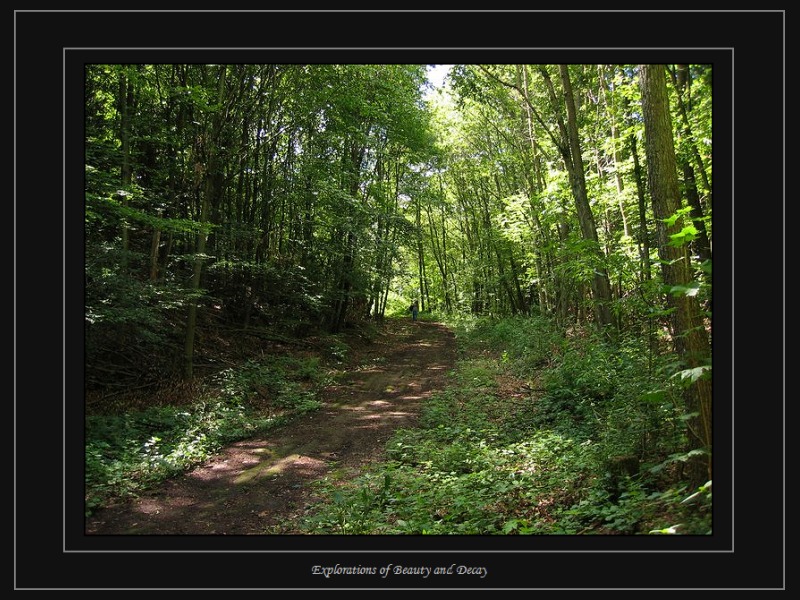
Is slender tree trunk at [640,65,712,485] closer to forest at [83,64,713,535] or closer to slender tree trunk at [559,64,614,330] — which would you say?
forest at [83,64,713,535]

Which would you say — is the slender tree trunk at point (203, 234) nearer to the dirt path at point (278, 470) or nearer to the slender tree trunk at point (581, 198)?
the dirt path at point (278, 470)

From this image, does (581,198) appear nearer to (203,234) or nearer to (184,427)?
(203,234)

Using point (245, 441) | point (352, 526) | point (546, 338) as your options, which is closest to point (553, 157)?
point (546, 338)

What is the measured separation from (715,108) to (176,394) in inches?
362

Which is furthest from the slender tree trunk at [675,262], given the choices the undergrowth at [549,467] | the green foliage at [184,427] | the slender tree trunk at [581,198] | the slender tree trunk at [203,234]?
the slender tree trunk at [203,234]

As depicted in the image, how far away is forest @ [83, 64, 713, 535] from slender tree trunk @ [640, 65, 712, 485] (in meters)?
0.02

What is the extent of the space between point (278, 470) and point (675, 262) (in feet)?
18.1

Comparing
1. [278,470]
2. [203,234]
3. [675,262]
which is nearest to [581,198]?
[675,262]

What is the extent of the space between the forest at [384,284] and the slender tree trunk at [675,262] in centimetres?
2

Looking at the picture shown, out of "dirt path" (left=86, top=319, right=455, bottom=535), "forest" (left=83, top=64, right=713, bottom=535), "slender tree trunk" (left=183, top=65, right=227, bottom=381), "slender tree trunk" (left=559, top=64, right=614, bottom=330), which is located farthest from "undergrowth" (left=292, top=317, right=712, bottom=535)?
"slender tree trunk" (left=183, top=65, right=227, bottom=381)

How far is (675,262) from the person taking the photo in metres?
3.30

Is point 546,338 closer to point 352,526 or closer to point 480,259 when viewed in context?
point 352,526

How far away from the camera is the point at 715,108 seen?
2.67 metres

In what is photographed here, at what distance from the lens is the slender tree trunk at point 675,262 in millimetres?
3080
